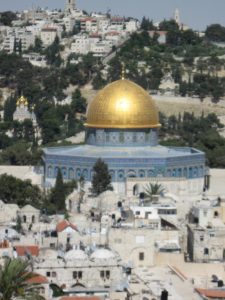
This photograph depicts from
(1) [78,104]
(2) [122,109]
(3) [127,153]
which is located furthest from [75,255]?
(1) [78,104]

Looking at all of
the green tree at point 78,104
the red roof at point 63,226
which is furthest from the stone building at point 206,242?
the green tree at point 78,104

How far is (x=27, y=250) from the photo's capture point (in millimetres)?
30172

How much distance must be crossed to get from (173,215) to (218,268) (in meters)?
4.67

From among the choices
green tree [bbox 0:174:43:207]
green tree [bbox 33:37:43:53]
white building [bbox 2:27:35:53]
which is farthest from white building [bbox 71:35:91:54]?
green tree [bbox 0:174:43:207]

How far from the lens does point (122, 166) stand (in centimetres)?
4384

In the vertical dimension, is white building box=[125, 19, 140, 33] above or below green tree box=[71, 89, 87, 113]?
above

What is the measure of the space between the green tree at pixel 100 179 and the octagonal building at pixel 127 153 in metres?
0.93

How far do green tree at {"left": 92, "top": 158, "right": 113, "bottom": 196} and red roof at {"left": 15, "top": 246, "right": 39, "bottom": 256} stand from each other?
10390 millimetres

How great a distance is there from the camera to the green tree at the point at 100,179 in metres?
41.4

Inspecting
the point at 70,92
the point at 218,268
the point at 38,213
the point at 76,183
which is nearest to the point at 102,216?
the point at 38,213

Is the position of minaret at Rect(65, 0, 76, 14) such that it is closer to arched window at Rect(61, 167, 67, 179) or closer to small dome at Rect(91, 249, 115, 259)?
arched window at Rect(61, 167, 67, 179)

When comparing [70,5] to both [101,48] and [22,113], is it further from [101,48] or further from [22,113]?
[22,113]

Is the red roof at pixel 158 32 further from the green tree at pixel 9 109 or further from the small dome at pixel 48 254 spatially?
the small dome at pixel 48 254

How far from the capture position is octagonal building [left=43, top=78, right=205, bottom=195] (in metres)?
43.8
